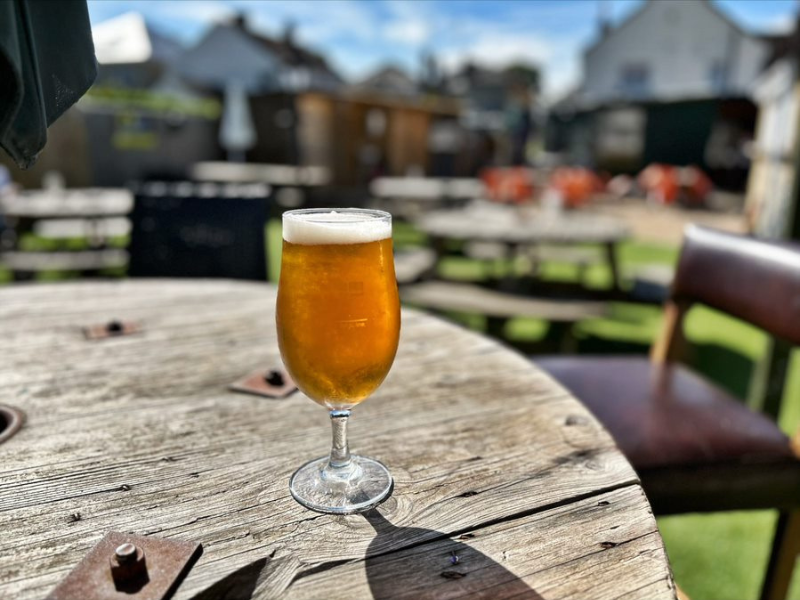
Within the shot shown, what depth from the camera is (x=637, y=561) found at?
625 mm

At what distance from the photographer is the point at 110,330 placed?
4.46ft

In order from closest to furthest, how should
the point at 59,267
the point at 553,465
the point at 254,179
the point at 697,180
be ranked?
1. the point at 553,465
2. the point at 59,267
3. the point at 254,179
4. the point at 697,180

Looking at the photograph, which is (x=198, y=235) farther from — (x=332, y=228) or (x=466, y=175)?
(x=466, y=175)

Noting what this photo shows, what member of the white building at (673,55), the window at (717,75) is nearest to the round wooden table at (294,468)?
the white building at (673,55)

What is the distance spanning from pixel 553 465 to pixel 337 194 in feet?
39.0

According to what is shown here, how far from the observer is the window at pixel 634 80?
2725 centimetres

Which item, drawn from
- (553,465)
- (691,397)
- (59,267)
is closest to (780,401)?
(691,397)

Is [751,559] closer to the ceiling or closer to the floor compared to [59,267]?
closer to the floor

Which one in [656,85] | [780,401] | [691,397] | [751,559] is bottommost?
[751,559]

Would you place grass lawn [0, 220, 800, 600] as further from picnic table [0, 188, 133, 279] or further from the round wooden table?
the round wooden table

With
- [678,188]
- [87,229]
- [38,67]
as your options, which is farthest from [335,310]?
[678,188]

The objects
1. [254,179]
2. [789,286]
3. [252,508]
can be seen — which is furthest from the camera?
[254,179]

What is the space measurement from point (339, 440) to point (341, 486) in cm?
6

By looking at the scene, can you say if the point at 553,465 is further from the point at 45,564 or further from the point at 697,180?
the point at 697,180
